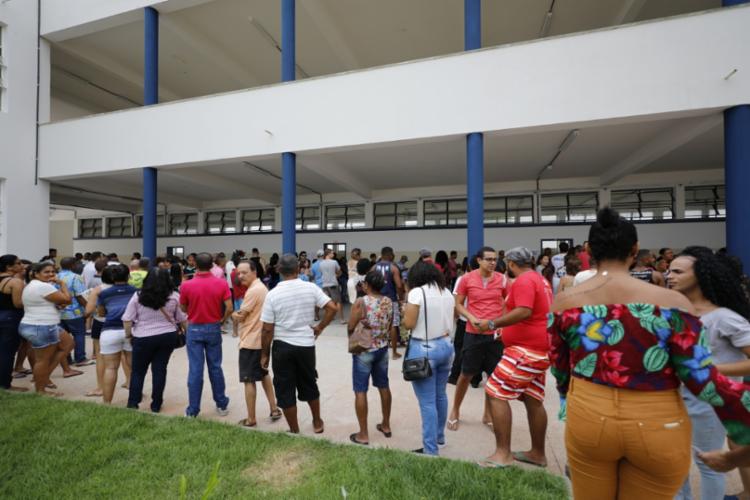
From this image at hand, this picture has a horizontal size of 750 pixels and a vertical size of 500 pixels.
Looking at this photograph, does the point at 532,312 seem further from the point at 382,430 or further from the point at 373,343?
the point at 382,430

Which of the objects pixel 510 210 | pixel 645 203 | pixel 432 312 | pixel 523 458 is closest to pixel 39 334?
pixel 432 312

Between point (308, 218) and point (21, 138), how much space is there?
9751 mm

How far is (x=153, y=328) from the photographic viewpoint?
386 cm

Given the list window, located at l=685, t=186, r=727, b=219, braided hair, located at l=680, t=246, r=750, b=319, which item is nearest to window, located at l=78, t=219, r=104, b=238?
braided hair, located at l=680, t=246, r=750, b=319

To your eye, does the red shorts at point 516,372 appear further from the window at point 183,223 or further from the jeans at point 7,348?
the window at point 183,223

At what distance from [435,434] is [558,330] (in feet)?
5.99

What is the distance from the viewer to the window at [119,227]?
766 inches

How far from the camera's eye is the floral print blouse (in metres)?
1.28

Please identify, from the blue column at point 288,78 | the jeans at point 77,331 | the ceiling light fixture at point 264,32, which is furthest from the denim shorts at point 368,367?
the ceiling light fixture at point 264,32

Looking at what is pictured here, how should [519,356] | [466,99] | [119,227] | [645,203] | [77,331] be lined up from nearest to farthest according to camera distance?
[519,356] < [77,331] < [466,99] < [645,203] < [119,227]

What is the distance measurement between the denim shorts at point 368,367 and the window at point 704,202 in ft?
46.5

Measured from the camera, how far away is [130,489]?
2479 millimetres

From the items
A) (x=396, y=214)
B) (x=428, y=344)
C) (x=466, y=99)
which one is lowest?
(x=428, y=344)

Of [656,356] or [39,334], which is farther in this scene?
[39,334]
